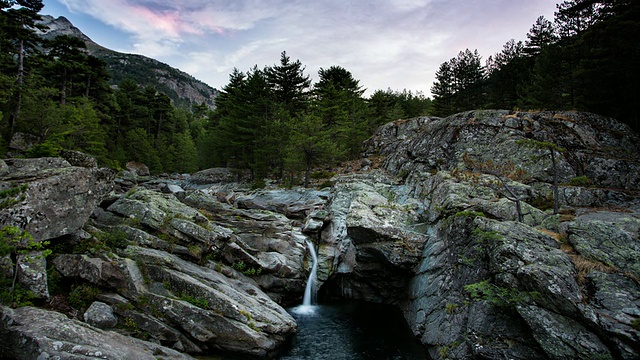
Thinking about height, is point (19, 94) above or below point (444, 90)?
below

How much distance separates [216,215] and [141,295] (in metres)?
11.4

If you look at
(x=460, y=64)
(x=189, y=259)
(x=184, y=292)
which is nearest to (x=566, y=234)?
(x=184, y=292)

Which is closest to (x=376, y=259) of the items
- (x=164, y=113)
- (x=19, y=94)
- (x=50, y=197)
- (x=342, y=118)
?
(x=50, y=197)

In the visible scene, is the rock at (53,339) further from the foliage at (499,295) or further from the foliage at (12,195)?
the foliage at (499,295)

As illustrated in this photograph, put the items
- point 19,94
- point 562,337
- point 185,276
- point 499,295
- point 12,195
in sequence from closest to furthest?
point 562,337 → point 12,195 → point 499,295 → point 185,276 → point 19,94

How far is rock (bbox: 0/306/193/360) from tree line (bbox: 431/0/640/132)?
32.3m

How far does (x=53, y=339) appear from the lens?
7781 mm

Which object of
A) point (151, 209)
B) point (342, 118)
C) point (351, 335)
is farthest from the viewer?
point (342, 118)

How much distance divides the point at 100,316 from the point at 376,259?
15426 millimetres

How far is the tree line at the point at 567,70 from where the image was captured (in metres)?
20.7

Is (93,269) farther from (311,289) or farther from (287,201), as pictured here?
(287,201)

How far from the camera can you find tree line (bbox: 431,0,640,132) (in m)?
20.7

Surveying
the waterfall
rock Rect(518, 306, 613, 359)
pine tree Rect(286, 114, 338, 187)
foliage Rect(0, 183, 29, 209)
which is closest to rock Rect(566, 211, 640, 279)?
rock Rect(518, 306, 613, 359)

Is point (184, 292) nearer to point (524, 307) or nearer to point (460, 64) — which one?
point (524, 307)
